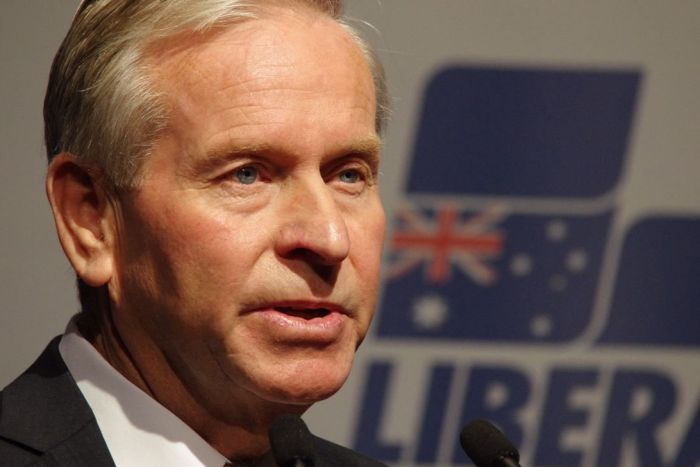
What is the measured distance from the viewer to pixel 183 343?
187cm

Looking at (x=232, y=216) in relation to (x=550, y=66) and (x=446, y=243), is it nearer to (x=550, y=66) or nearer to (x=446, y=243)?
(x=446, y=243)

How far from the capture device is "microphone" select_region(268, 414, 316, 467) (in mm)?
1646

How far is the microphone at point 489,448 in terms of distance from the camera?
1773 millimetres

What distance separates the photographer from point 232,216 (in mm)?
1828

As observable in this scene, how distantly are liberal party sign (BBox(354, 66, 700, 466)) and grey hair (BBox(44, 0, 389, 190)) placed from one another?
1.67 m

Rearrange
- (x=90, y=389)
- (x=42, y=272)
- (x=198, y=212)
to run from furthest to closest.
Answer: (x=42, y=272), (x=90, y=389), (x=198, y=212)

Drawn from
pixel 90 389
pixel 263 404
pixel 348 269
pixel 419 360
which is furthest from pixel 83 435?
pixel 419 360

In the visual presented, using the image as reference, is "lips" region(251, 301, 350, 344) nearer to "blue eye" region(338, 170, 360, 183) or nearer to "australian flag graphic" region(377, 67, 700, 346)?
"blue eye" region(338, 170, 360, 183)

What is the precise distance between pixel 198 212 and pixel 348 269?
23cm

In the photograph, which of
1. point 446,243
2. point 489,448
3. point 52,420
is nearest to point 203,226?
point 52,420

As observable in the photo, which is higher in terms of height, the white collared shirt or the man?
the man

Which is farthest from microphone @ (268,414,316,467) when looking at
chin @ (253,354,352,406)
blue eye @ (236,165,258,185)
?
blue eye @ (236,165,258,185)

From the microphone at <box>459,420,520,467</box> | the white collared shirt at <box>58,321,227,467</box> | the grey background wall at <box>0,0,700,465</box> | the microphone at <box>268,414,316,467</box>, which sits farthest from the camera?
the grey background wall at <box>0,0,700,465</box>

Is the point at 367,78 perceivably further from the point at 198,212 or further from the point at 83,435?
the point at 83,435
